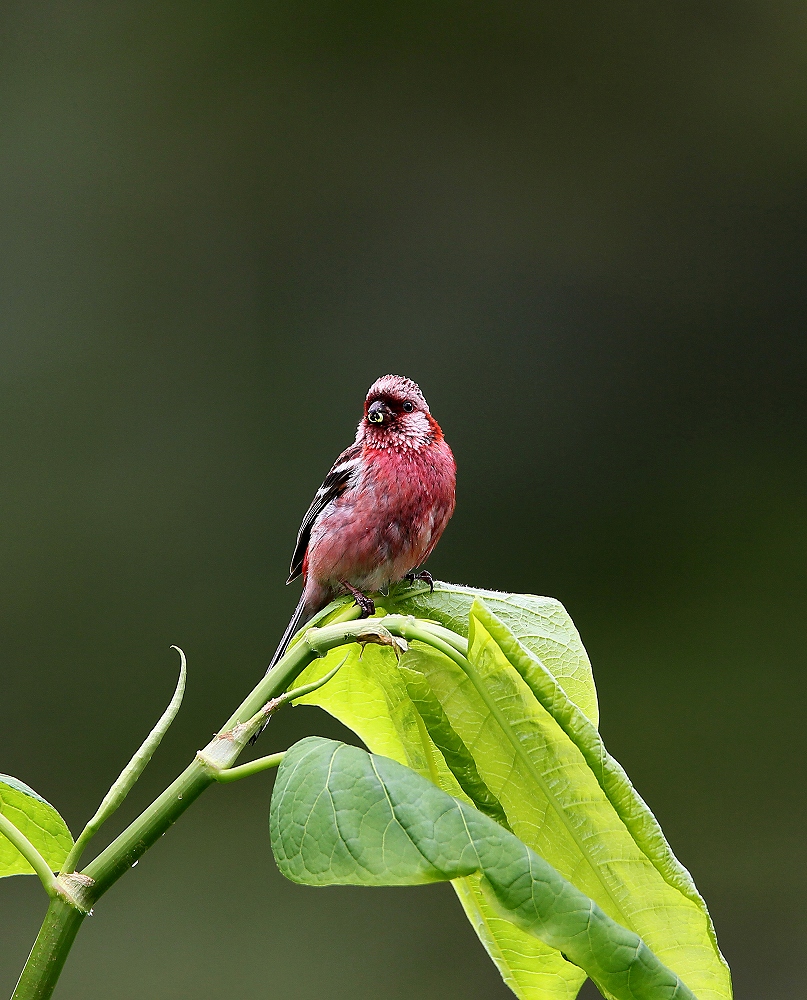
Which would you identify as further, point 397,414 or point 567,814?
point 397,414

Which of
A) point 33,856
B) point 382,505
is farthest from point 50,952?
point 382,505

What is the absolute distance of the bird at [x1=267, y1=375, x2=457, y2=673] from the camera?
72cm

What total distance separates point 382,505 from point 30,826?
1.30ft

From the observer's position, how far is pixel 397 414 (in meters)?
0.79

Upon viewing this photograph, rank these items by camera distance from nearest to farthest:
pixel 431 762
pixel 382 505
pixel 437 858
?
pixel 437 858 < pixel 431 762 < pixel 382 505

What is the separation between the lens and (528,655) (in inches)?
12.9

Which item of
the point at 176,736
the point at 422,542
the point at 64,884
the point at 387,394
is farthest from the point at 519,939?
the point at 176,736

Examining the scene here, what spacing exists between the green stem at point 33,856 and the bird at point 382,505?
14.9 inches

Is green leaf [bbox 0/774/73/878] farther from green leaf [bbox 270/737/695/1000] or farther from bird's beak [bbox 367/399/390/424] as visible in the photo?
bird's beak [bbox 367/399/390/424]

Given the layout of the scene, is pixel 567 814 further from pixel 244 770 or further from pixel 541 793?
pixel 244 770

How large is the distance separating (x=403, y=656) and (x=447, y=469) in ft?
1.28

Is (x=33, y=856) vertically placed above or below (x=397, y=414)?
below

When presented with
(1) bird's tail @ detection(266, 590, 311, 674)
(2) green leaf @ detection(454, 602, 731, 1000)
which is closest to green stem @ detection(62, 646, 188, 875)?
(2) green leaf @ detection(454, 602, 731, 1000)

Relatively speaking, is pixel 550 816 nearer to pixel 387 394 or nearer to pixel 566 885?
pixel 566 885
